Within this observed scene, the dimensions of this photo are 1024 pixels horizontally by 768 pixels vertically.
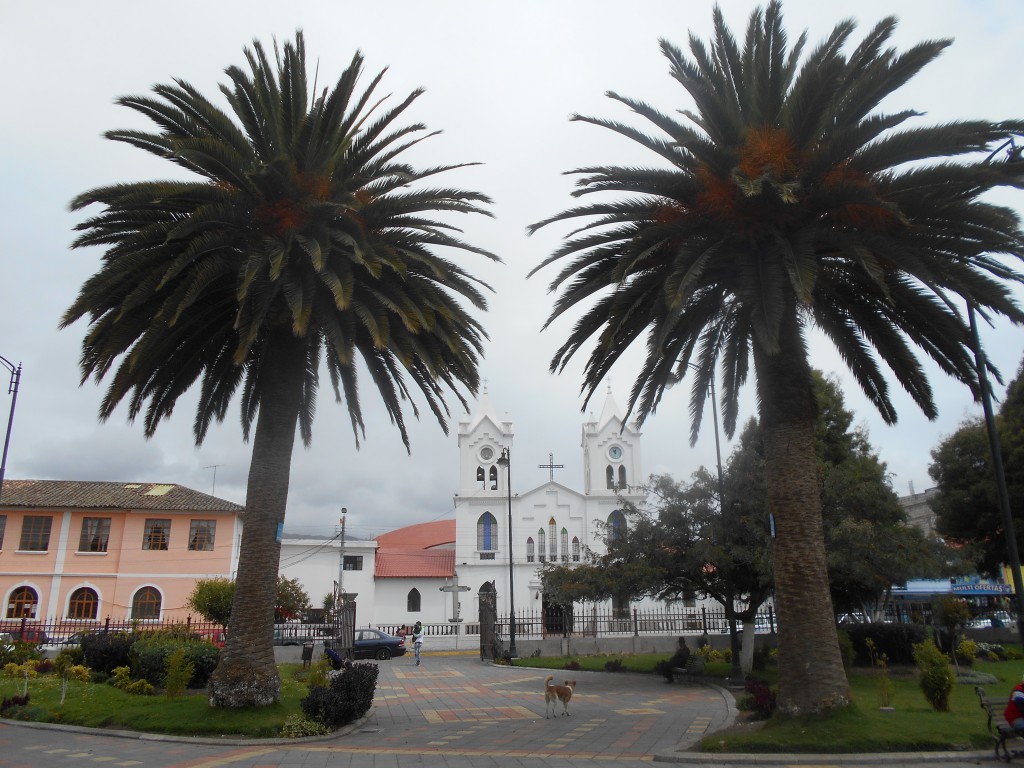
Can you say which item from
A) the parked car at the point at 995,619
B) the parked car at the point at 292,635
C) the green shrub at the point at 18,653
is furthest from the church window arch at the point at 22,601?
the parked car at the point at 995,619

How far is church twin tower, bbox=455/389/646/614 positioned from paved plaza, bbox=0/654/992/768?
33.3 metres

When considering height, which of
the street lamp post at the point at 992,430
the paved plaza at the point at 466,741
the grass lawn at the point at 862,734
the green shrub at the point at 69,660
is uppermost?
the street lamp post at the point at 992,430

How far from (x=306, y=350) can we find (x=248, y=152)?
3.84 metres

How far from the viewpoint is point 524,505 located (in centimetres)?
5462

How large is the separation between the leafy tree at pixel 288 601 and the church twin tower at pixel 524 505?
13.2 m

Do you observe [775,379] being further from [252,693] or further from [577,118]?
[252,693]

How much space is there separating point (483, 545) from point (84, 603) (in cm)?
2435

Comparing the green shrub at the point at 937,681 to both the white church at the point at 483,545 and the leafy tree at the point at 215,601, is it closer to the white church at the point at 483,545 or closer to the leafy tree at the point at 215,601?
the leafy tree at the point at 215,601

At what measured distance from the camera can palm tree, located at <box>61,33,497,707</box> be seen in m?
12.8

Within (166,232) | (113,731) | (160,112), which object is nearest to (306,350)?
(166,232)

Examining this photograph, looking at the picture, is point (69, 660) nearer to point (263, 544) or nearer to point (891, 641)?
point (263, 544)

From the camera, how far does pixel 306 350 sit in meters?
15.2

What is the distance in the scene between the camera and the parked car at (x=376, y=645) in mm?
33281

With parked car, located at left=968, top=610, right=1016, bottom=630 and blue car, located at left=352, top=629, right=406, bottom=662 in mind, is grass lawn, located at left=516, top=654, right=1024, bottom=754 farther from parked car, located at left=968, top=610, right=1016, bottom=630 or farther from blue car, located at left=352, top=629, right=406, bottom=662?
parked car, located at left=968, top=610, right=1016, bottom=630
